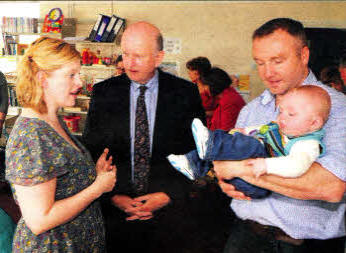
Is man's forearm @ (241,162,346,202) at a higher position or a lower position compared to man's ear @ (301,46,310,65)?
lower

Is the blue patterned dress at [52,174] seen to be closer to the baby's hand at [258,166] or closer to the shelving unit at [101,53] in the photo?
the baby's hand at [258,166]

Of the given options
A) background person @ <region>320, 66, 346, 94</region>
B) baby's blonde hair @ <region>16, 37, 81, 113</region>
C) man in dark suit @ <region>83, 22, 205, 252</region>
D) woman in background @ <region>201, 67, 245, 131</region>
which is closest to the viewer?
baby's blonde hair @ <region>16, 37, 81, 113</region>

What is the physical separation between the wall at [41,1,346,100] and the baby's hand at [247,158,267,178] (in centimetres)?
370

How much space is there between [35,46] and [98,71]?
3.67m

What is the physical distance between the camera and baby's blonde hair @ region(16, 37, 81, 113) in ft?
3.72

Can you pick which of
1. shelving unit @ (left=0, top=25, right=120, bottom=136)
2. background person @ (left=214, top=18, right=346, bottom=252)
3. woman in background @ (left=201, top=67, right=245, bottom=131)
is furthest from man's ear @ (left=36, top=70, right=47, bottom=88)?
shelving unit @ (left=0, top=25, right=120, bottom=136)

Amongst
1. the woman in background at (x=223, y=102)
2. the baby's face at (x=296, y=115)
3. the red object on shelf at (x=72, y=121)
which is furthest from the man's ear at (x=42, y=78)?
the red object on shelf at (x=72, y=121)

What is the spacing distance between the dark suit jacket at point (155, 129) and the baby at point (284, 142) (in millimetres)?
584

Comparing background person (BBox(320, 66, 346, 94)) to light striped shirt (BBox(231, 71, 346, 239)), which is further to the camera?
background person (BBox(320, 66, 346, 94))

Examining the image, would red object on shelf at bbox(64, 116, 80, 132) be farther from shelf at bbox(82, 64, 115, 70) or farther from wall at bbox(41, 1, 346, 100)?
wall at bbox(41, 1, 346, 100)

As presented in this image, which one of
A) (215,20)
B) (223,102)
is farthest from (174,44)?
(223,102)

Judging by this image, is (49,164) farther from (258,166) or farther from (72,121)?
(72,121)

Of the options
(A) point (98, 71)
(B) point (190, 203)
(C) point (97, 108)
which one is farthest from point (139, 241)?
Result: (A) point (98, 71)

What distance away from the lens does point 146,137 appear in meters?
1.71
